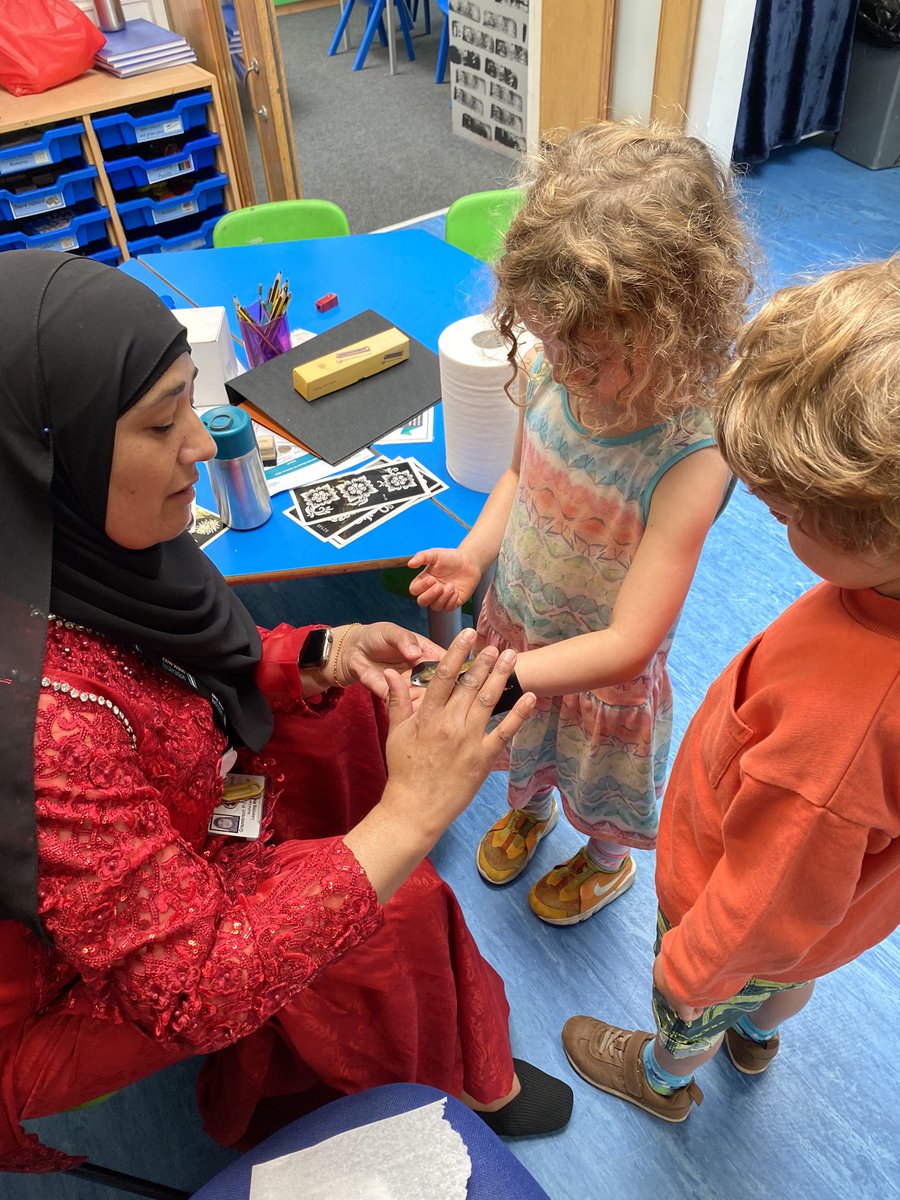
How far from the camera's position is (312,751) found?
5.27 ft

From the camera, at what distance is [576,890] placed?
1.93 m

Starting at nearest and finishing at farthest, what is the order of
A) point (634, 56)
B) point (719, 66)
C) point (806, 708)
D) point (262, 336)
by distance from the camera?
point (806, 708)
point (262, 336)
point (719, 66)
point (634, 56)

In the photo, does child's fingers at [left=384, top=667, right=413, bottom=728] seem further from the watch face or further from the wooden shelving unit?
the wooden shelving unit

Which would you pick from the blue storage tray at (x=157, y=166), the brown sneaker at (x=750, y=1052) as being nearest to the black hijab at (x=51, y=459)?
the brown sneaker at (x=750, y=1052)

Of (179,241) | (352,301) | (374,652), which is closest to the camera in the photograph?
(374,652)

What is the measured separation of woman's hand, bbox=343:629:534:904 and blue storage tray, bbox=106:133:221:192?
337 cm

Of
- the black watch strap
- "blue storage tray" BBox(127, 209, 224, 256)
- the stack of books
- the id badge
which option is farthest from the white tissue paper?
the stack of books

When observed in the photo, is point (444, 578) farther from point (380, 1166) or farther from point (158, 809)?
point (380, 1166)

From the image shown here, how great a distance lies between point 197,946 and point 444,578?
78 cm

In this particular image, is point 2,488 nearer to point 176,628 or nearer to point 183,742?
point 176,628

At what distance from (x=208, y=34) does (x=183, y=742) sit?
354 cm

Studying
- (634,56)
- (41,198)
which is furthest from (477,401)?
(634,56)

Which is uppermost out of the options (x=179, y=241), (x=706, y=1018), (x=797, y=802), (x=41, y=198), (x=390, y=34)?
(x=797, y=802)

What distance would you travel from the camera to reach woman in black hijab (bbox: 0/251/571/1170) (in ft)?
3.29
